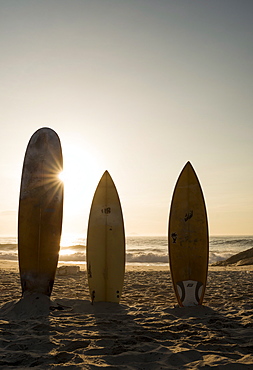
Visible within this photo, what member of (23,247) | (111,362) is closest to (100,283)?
(23,247)

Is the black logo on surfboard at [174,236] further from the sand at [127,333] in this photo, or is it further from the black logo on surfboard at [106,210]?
the black logo on surfboard at [106,210]

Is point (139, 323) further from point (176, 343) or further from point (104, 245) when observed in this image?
point (104, 245)

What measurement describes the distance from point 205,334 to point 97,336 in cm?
109

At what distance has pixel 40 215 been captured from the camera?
5113 millimetres

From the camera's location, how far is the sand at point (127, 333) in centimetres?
254

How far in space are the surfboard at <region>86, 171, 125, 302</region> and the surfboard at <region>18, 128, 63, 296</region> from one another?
554 millimetres

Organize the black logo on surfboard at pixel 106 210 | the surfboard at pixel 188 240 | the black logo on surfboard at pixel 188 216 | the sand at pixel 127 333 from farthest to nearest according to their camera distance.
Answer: the black logo on surfboard at pixel 106 210 → the black logo on surfboard at pixel 188 216 → the surfboard at pixel 188 240 → the sand at pixel 127 333

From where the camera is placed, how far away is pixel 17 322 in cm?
374

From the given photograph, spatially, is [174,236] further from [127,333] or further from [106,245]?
[127,333]

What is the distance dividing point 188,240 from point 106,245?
4.25 ft

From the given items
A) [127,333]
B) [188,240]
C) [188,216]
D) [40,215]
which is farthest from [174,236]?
[40,215]

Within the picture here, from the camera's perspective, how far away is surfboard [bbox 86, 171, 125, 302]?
5.00 meters

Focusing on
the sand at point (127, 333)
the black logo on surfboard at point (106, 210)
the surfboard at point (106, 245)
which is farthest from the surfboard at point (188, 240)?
the black logo on surfboard at point (106, 210)

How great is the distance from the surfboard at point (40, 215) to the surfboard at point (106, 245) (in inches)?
21.8
